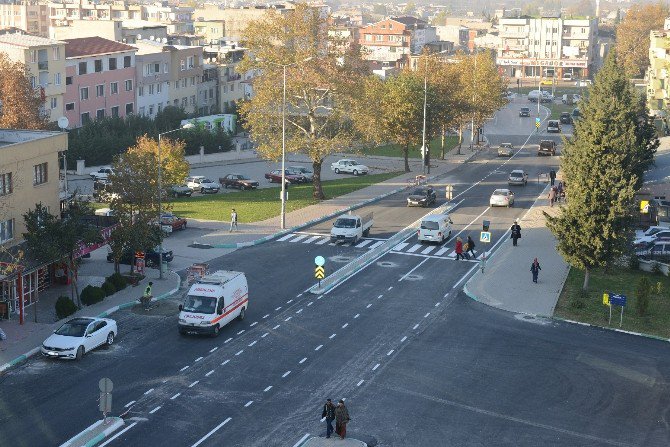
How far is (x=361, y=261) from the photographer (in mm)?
55719

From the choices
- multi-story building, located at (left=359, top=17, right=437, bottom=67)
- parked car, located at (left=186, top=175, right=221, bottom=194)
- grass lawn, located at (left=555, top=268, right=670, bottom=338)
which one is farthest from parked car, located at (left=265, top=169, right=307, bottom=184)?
multi-story building, located at (left=359, top=17, right=437, bottom=67)

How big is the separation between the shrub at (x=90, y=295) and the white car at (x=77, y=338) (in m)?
6.16

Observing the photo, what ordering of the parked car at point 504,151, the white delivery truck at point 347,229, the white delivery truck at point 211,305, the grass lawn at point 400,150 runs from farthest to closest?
the grass lawn at point 400,150
the parked car at point 504,151
the white delivery truck at point 347,229
the white delivery truck at point 211,305

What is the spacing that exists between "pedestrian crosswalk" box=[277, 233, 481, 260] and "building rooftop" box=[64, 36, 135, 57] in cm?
5135

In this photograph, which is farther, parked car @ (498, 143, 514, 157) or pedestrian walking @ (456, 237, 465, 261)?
parked car @ (498, 143, 514, 157)

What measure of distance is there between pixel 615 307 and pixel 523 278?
6770 millimetres

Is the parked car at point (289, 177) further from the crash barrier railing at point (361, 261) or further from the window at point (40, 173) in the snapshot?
the window at point (40, 173)

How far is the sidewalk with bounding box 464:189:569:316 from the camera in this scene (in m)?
47.9

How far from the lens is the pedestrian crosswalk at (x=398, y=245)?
58688 millimetres

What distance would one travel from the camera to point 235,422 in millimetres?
32281

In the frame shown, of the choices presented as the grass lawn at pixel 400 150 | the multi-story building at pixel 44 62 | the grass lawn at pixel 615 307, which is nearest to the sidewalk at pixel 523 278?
the grass lawn at pixel 615 307

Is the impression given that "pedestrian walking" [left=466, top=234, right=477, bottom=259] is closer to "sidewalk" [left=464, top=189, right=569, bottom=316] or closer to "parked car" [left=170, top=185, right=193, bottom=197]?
"sidewalk" [left=464, top=189, right=569, bottom=316]

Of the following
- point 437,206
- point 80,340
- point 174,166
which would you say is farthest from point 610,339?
point 174,166

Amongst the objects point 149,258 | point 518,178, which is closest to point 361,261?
point 149,258
